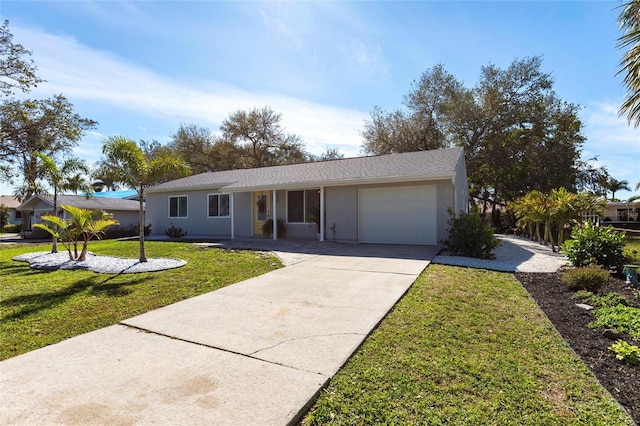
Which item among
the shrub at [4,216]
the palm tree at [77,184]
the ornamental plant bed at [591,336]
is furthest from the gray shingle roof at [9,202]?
the ornamental plant bed at [591,336]

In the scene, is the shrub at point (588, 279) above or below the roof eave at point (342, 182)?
below

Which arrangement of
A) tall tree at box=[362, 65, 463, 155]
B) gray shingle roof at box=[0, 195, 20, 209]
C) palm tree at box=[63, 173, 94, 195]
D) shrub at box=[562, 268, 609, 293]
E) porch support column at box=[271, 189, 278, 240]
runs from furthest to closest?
gray shingle roof at box=[0, 195, 20, 209], tall tree at box=[362, 65, 463, 155], porch support column at box=[271, 189, 278, 240], palm tree at box=[63, 173, 94, 195], shrub at box=[562, 268, 609, 293]

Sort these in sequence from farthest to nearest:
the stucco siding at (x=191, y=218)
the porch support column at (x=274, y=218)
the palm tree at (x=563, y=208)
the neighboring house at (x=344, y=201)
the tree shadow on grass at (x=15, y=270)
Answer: the stucco siding at (x=191, y=218), the porch support column at (x=274, y=218), the neighboring house at (x=344, y=201), the palm tree at (x=563, y=208), the tree shadow on grass at (x=15, y=270)

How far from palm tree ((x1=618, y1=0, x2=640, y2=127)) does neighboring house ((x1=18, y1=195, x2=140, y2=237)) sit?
26.9 m

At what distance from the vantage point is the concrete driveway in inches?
88.6

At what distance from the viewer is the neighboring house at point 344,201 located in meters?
11.6

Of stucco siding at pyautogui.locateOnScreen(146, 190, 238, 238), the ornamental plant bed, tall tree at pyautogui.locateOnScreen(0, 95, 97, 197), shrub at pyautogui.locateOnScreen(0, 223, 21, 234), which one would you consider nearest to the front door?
stucco siding at pyautogui.locateOnScreen(146, 190, 238, 238)

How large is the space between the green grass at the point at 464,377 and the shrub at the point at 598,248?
408cm

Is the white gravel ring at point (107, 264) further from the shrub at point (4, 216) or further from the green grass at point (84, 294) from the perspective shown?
the shrub at point (4, 216)

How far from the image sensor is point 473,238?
945cm

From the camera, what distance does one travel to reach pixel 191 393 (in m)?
2.46

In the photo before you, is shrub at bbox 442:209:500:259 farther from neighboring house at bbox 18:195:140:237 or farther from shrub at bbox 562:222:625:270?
neighboring house at bbox 18:195:140:237

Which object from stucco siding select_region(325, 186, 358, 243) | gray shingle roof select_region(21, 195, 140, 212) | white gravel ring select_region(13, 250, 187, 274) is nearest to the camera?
white gravel ring select_region(13, 250, 187, 274)

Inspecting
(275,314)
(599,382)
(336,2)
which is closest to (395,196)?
(336,2)
